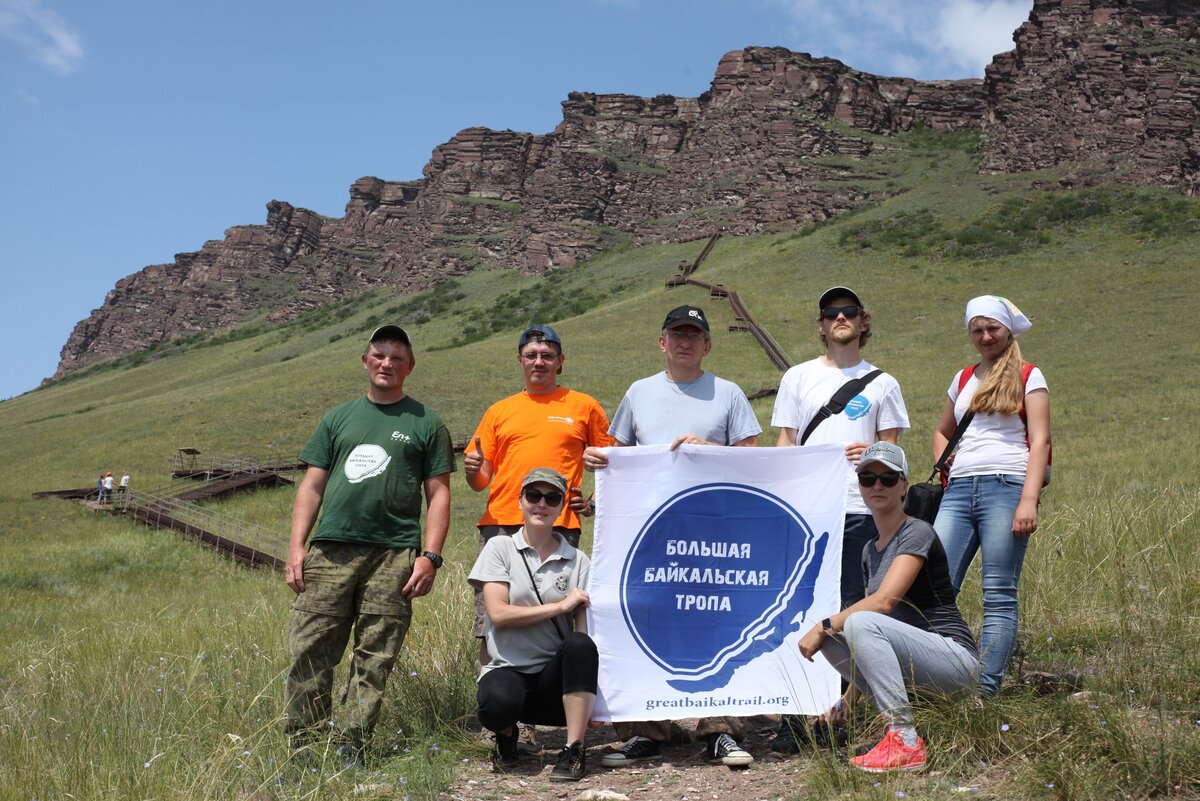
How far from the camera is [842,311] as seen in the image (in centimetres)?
491

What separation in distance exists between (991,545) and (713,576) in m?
1.32

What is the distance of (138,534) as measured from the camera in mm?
20031

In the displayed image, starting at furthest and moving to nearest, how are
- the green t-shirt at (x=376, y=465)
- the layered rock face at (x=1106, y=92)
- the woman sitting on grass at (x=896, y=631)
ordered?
1. the layered rock face at (x=1106, y=92)
2. the green t-shirt at (x=376, y=465)
3. the woman sitting on grass at (x=896, y=631)

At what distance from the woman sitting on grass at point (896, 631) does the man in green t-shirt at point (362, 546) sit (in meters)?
1.92

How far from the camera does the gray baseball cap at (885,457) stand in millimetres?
4105

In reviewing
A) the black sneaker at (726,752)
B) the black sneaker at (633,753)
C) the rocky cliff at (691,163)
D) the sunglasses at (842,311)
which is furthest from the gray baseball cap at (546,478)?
the rocky cliff at (691,163)

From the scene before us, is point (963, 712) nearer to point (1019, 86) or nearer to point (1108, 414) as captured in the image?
point (1108, 414)

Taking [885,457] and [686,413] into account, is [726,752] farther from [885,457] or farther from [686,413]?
[686,413]

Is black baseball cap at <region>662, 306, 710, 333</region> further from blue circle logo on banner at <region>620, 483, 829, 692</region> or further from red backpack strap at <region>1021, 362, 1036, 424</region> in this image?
red backpack strap at <region>1021, 362, 1036, 424</region>

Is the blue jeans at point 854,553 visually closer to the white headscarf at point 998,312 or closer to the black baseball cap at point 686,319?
the white headscarf at point 998,312

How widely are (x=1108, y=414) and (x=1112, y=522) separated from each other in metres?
14.7

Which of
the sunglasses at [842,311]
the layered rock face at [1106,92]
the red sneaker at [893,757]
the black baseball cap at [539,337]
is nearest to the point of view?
the red sneaker at [893,757]

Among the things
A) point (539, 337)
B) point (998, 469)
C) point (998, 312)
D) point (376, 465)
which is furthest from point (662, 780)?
point (998, 312)

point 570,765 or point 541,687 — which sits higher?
point 541,687
